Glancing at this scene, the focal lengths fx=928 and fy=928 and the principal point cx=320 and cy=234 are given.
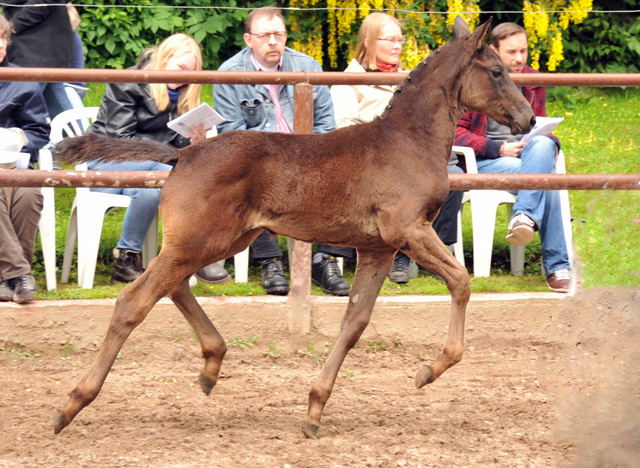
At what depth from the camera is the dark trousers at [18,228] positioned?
580 centimetres

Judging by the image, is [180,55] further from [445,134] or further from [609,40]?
[609,40]

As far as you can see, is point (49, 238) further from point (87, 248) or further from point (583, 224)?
point (583, 224)

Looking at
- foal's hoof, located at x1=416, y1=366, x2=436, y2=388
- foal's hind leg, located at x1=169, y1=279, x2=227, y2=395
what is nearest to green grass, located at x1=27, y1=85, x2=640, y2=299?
foal's hoof, located at x1=416, y1=366, x2=436, y2=388

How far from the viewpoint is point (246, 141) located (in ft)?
14.5

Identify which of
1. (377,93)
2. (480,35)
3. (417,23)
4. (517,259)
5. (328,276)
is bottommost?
(517,259)

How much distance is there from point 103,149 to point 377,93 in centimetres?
270

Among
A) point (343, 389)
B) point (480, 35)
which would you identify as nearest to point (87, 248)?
point (343, 389)

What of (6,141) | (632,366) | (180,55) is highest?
(180,55)

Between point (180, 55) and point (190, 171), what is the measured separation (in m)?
2.25

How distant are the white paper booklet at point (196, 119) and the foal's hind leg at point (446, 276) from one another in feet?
6.10

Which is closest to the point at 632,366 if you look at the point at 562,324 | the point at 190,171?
the point at 562,324

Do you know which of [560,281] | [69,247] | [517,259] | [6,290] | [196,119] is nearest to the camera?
[196,119]

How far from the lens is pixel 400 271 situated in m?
6.57

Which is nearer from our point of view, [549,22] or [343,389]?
[343,389]
